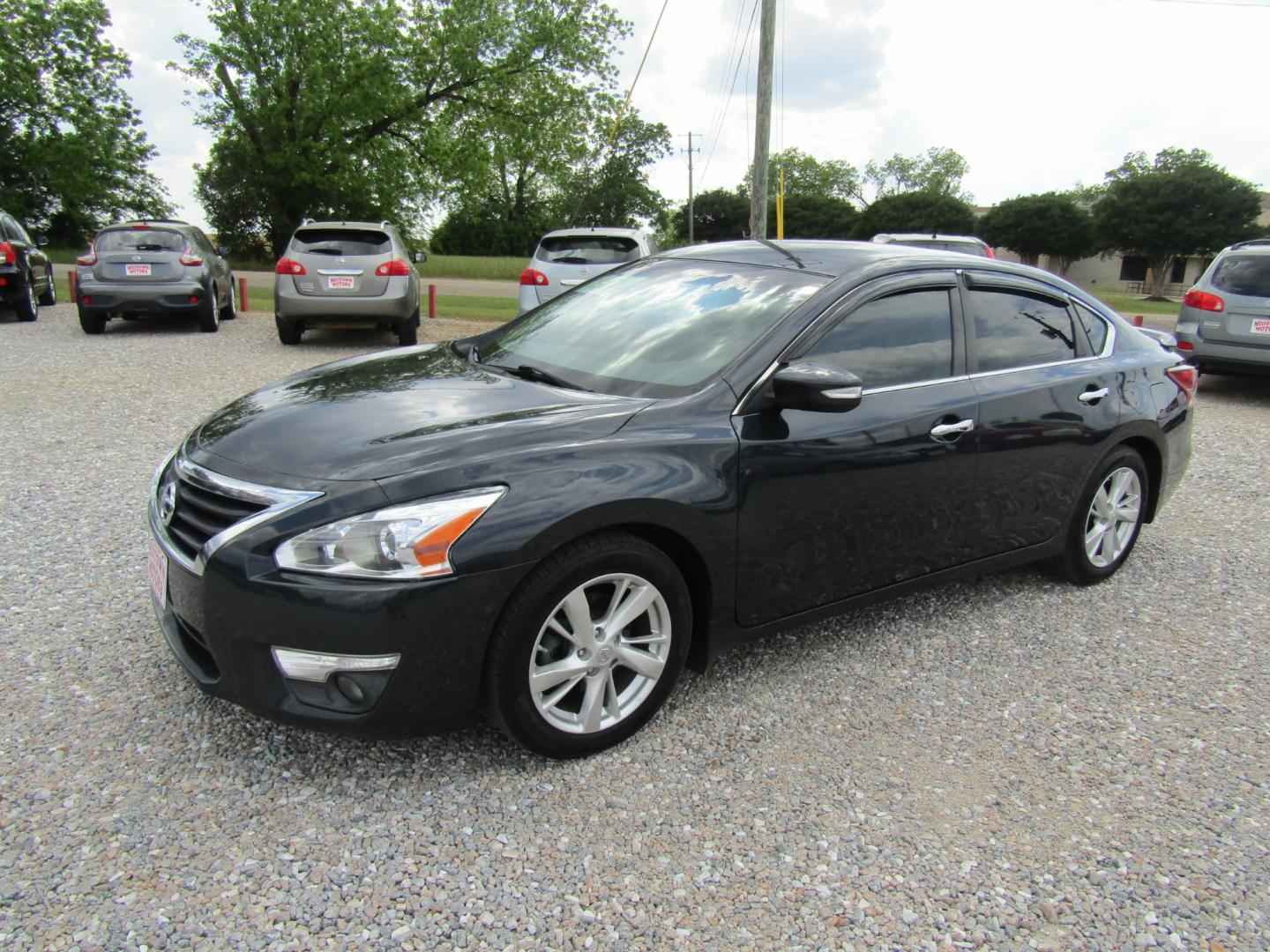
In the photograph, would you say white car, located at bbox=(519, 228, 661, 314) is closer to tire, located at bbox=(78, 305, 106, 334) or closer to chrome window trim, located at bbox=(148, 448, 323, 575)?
tire, located at bbox=(78, 305, 106, 334)

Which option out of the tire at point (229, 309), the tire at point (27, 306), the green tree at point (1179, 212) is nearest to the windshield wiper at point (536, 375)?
the tire at point (229, 309)

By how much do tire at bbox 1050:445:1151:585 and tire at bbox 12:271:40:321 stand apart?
1486 cm

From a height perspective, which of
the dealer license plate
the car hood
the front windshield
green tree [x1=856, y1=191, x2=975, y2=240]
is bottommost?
the dealer license plate

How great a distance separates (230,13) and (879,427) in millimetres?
30129

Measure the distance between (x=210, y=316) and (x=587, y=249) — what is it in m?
5.58

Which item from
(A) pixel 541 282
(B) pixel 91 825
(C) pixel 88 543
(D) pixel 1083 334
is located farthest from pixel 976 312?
(A) pixel 541 282

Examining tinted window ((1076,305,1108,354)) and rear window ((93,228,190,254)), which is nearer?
tinted window ((1076,305,1108,354))

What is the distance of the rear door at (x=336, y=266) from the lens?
39.9 ft

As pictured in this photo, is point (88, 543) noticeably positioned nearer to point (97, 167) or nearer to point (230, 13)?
point (230, 13)

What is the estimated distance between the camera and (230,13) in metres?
27.7

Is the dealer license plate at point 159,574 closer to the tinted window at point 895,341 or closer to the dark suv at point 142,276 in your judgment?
the tinted window at point 895,341

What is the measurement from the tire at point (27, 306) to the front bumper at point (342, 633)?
1412 cm

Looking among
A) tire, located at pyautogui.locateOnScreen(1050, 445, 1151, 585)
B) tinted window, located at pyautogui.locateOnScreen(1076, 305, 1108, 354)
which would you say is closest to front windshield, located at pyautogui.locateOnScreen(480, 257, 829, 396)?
tinted window, located at pyautogui.locateOnScreen(1076, 305, 1108, 354)

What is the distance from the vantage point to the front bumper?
8.39ft
